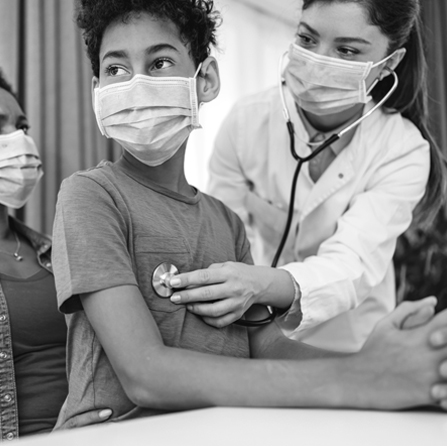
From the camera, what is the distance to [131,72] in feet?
3.73

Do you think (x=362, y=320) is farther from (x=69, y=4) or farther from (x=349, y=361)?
(x=69, y=4)

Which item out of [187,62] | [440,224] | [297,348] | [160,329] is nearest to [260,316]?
[297,348]

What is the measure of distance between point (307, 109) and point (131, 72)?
2.07ft

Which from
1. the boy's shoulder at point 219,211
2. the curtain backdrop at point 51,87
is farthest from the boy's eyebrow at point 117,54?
the curtain backdrop at point 51,87

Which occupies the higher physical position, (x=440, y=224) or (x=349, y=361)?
(x=349, y=361)

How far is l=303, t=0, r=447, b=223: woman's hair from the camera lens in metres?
1.53

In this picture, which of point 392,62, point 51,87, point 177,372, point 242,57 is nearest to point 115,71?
point 177,372

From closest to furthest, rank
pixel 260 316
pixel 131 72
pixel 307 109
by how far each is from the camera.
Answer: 1. pixel 131 72
2. pixel 260 316
3. pixel 307 109

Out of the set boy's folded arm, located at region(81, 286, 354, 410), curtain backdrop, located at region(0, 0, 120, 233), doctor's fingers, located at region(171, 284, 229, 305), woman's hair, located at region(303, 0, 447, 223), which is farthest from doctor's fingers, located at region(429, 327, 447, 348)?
curtain backdrop, located at region(0, 0, 120, 233)

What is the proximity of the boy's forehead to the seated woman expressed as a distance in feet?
1.21

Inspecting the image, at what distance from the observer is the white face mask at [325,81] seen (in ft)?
5.01

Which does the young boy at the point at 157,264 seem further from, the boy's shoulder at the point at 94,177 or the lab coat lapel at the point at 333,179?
the lab coat lapel at the point at 333,179

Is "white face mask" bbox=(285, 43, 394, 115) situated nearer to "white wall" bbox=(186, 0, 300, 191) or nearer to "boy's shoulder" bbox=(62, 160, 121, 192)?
"boy's shoulder" bbox=(62, 160, 121, 192)

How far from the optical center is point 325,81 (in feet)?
5.06
